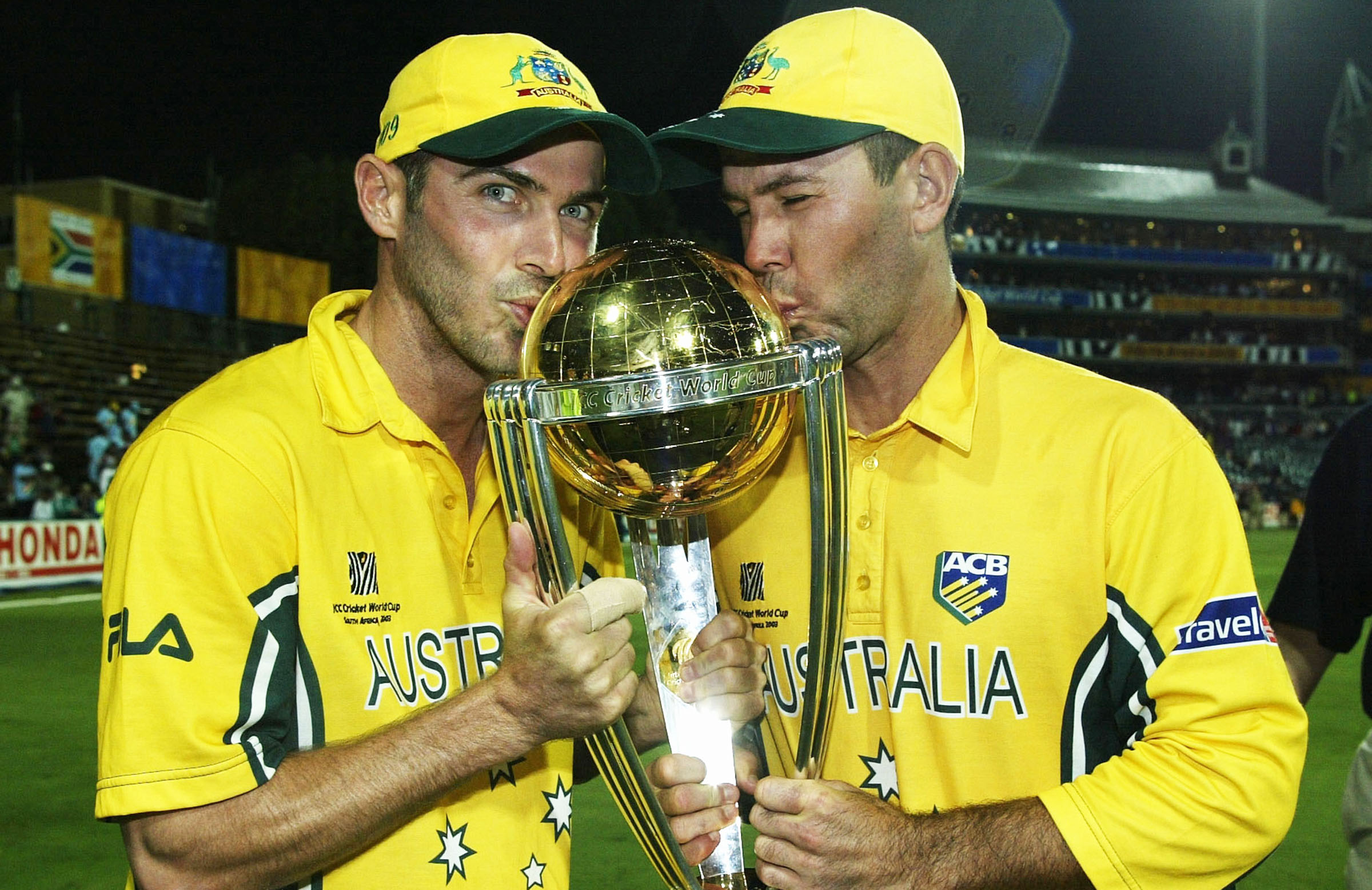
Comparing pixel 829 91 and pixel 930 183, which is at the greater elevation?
pixel 829 91

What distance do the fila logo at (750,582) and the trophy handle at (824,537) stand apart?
499mm

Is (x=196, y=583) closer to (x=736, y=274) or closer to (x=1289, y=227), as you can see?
(x=736, y=274)

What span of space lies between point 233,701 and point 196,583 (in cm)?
20

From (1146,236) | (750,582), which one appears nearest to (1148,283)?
(1146,236)

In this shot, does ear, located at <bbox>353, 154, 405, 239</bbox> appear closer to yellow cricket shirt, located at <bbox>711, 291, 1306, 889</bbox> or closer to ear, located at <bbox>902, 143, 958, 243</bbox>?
yellow cricket shirt, located at <bbox>711, 291, 1306, 889</bbox>

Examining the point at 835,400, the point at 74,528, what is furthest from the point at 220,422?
the point at 74,528

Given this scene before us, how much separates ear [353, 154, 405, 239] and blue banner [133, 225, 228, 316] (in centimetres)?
2608

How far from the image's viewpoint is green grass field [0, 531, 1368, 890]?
15.3 ft

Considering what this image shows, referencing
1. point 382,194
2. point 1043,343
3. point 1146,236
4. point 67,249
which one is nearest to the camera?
point 382,194

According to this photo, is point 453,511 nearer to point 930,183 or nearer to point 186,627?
point 186,627

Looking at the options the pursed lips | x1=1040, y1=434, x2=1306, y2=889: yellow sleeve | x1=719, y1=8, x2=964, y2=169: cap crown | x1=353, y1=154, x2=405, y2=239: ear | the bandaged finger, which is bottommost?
x1=1040, y1=434, x2=1306, y2=889: yellow sleeve

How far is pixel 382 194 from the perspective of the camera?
8.20 feet

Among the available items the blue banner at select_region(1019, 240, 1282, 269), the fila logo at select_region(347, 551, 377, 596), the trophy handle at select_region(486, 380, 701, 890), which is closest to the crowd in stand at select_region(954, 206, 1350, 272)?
the blue banner at select_region(1019, 240, 1282, 269)

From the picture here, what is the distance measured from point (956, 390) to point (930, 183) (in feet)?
1.32
